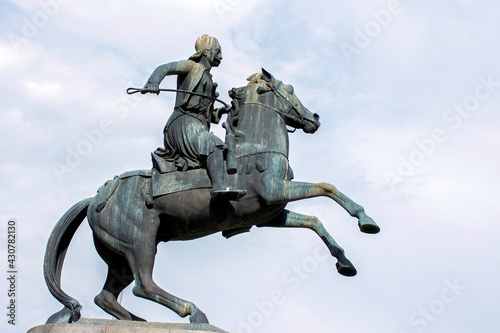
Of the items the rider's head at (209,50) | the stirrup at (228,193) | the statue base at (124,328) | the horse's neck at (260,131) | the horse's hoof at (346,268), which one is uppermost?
the rider's head at (209,50)

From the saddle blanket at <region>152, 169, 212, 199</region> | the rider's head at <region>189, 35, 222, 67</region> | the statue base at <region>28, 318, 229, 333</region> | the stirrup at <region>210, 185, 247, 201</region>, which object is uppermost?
the rider's head at <region>189, 35, 222, 67</region>

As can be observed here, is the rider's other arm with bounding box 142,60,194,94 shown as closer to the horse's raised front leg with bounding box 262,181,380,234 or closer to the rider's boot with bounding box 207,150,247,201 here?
the rider's boot with bounding box 207,150,247,201

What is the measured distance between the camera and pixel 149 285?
11.2 meters

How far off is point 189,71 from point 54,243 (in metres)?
2.86

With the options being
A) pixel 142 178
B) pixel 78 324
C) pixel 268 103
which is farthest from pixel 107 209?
pixel 268 103

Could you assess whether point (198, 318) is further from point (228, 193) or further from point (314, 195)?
point (314, 195)

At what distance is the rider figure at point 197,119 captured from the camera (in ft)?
37.1

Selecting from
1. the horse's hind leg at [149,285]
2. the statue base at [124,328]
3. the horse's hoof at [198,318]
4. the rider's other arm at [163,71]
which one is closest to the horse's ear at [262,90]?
the rider's other arm at [163,71]

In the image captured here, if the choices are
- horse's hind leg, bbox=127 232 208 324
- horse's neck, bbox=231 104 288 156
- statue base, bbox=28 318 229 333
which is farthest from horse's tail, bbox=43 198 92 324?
horse's neck, bbox=231 104 288 156

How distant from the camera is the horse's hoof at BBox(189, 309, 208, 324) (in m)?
10.7

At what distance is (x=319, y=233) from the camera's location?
39.3 ft

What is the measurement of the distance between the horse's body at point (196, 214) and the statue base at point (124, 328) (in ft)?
1.33

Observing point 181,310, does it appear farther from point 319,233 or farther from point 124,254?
point 319,233

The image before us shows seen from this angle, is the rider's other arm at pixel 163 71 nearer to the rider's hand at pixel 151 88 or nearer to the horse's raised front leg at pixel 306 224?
the rider's hand at pixel 151 88
